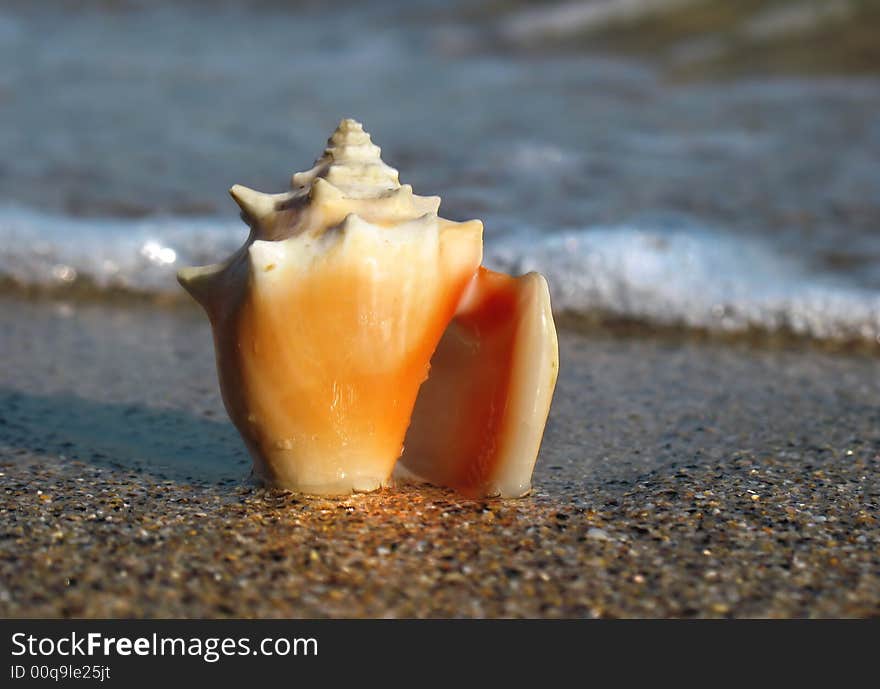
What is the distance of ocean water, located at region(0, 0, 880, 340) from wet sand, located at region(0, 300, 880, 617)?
99 centimetres

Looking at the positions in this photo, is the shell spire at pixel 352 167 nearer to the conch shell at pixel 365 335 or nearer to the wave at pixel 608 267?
the conch shell at pixel 365 335

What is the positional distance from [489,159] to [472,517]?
368cm

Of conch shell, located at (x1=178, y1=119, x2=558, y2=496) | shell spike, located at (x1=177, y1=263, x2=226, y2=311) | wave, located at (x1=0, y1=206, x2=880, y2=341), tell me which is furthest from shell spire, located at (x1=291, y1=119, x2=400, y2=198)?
wave, located at (x1=0, y1=206, x2=880, y2=341)

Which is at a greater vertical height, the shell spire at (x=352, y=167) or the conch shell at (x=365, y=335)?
the shell spire at (x=352, y=167)

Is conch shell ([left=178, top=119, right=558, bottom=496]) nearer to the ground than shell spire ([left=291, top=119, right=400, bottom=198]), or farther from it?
nearer to the ground

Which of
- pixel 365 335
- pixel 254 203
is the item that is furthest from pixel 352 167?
pixel 365 335

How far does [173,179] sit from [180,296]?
1.23 m

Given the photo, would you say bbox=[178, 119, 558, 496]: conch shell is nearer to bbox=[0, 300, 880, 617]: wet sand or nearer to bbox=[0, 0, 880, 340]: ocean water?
bbox=[0, 300, 880, 617]: wet sand

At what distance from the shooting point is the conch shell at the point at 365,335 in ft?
6.81

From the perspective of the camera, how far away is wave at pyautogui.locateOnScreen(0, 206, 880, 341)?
13.1 feet

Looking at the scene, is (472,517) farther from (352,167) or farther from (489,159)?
(489,159)

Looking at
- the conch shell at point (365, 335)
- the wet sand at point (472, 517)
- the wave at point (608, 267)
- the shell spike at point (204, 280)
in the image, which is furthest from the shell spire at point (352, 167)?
the wave at point (608, 267)

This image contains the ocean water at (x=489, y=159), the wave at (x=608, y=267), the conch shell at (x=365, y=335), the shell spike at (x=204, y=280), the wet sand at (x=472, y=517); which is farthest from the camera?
the ocean water at (x=489, y=159)
